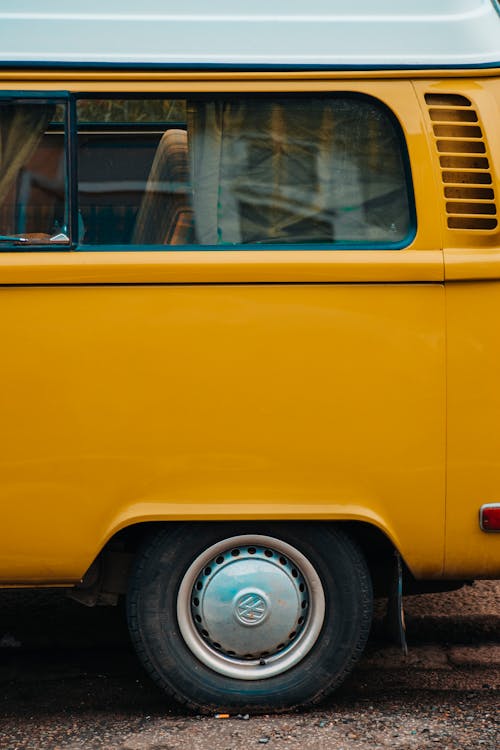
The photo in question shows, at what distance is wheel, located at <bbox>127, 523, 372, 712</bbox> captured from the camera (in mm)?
3684

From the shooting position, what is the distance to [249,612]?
3.68 m

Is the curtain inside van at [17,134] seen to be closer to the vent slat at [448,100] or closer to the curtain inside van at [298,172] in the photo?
the curtain inside van at [298,172]

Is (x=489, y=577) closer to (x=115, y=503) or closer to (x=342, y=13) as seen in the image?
(x=115, y=503)

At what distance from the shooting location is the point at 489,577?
3693 millimetres

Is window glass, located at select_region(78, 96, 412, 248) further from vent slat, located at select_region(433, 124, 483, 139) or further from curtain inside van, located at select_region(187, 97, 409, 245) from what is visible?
vent slat, located at select_region(433, 124, 483, 139)

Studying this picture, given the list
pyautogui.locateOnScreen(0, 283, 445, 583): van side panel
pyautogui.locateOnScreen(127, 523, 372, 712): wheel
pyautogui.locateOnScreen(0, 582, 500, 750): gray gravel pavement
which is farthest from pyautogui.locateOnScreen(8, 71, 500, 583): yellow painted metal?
pyautogui.locateOnScreen(0, 582, 500, 750): gray gravel pavement

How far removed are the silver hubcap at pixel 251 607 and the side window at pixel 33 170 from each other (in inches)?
48.4

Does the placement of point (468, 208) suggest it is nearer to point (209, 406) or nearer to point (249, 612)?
point (209, 406)

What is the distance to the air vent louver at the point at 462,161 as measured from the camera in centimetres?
360

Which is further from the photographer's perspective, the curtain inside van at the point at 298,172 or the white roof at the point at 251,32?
the curtain inside van at the point at 298,172

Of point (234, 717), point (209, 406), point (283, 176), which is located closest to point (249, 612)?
point (234, 717)

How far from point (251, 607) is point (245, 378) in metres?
0.80

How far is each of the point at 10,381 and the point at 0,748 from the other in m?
1.24

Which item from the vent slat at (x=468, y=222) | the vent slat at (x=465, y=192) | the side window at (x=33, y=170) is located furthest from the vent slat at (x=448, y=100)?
the side window at (x=33, y=170)
